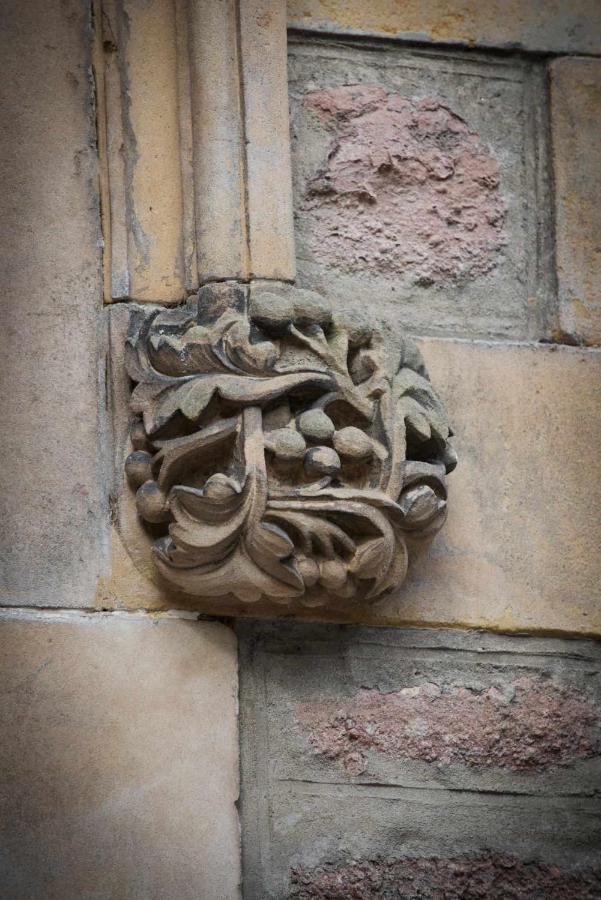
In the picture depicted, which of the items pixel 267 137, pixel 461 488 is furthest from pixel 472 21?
pixel 461 488

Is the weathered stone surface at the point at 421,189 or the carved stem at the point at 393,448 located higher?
the weathered stone surface at the point at 421,189

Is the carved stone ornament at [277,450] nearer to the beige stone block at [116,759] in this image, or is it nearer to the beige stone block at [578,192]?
the beige stone block at [116,759]

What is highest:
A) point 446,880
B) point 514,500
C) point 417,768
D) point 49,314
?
point 49,314

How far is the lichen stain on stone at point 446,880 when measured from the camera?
226cm

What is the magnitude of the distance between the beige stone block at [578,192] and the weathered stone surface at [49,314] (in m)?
0.66

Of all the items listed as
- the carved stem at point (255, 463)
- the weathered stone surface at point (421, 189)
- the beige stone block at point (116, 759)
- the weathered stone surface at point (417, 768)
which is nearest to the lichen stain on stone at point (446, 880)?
the weathered stone surface at point (417, 768)

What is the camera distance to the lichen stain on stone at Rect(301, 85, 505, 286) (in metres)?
2.54

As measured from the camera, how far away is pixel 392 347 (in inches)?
94.0

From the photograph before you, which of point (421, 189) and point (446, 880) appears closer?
point (446, 880)

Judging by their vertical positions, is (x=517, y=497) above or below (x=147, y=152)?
below

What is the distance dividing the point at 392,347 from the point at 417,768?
532 mm

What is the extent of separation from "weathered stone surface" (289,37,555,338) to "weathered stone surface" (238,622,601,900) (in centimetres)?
45

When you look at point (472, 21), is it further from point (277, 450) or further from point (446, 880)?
point (446, 880)

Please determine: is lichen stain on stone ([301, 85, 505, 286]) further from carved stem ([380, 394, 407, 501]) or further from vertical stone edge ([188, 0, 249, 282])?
carved stem ([380, 394, 407, 501])
